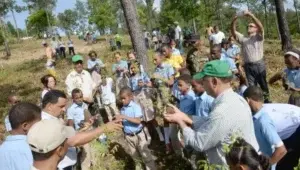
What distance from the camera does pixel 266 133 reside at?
3350 millimetres

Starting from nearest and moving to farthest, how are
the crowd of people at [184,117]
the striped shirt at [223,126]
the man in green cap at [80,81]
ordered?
the crowd of people at [184,117]
the striped shirt at [223,126]
the man in green cap at [80,81]

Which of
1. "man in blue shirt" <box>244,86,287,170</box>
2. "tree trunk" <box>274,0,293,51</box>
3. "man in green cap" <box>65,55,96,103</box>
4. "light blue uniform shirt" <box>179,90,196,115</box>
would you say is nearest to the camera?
"man in blue shirt" <box>244,86,287,170</box>

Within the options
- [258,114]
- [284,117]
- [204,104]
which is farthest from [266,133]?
[204,104]

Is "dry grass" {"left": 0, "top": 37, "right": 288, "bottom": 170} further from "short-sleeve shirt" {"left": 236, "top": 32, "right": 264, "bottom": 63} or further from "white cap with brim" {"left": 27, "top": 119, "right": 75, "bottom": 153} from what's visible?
"white cap with brim" {"left": 27, "top": 119, "right": 75, "bottom": 153}

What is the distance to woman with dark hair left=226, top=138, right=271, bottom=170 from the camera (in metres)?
2.32

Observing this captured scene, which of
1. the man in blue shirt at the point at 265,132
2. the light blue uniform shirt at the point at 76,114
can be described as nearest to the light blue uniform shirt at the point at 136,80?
the light blue uniform shirt at the point at 76,114

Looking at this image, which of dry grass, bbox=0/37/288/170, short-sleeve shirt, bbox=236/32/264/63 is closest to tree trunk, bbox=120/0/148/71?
dry grass, bbox=0/37/288/170

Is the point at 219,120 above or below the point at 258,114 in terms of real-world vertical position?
above

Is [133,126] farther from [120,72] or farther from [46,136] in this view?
[46,136]

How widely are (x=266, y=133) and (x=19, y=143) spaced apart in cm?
228

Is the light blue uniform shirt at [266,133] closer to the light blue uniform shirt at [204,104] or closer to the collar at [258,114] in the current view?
the collar at [258,114]

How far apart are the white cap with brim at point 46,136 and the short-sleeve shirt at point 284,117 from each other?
218 centimetres

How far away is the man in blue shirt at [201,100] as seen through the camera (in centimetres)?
425

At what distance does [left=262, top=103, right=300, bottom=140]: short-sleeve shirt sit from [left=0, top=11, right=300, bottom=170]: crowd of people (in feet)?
0.03
